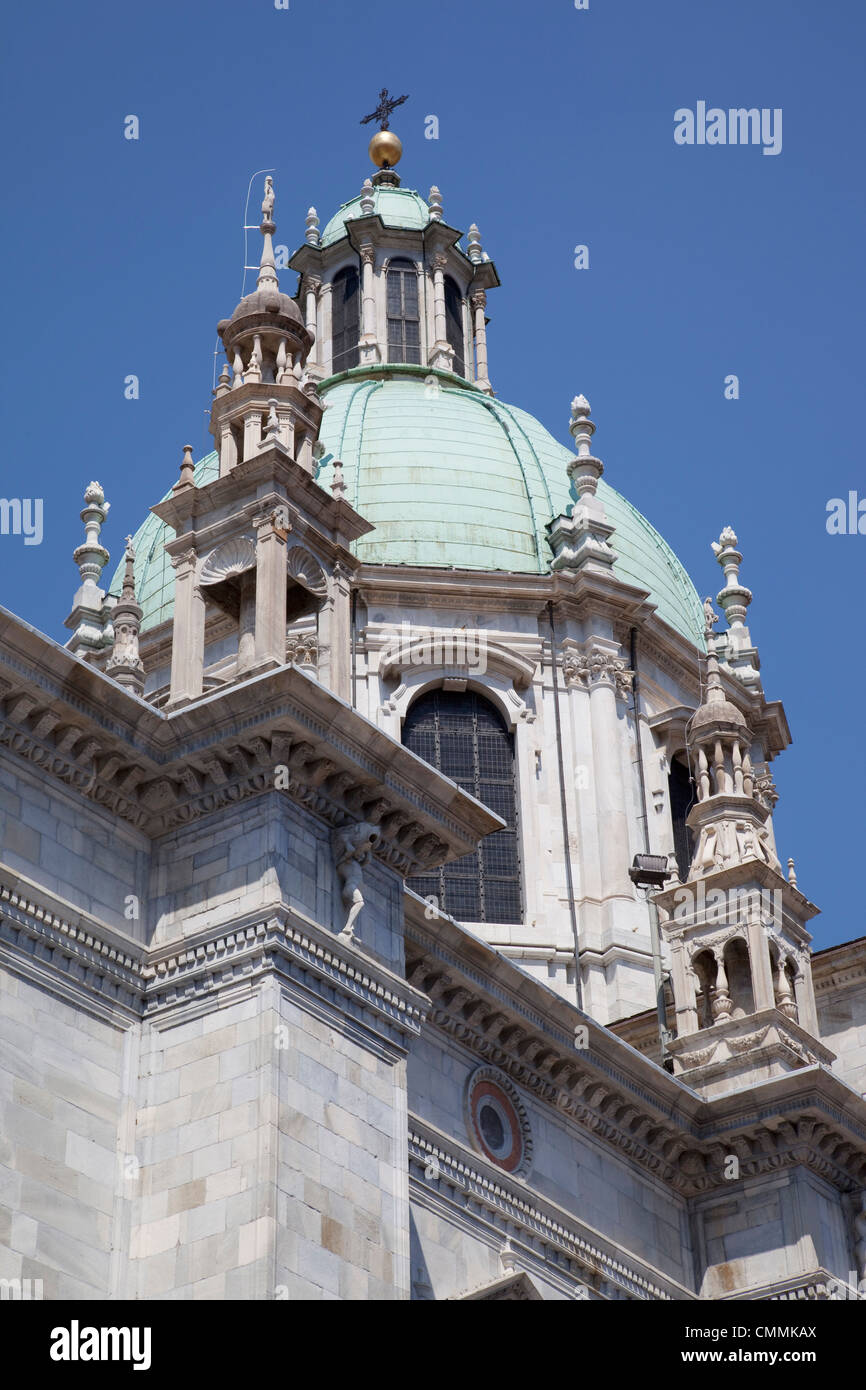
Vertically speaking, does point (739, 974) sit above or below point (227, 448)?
below

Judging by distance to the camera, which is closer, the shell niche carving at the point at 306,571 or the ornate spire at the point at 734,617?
the shell niche carving at the point at 306,571

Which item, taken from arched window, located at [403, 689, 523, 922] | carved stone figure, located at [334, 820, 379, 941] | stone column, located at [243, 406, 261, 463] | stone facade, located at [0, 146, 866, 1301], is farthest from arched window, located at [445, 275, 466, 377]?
carved stone figure, located at [334, 820, 379, 941]

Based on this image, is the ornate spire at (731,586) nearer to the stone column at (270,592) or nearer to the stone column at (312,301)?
the stone column at (312,301)

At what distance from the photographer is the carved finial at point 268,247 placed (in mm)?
28297

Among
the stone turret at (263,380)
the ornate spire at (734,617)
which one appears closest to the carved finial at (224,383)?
the stone turret at (263,380)

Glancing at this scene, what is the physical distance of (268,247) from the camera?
2919 cm

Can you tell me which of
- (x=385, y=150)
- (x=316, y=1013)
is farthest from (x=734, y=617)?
(x=316, y=1013)

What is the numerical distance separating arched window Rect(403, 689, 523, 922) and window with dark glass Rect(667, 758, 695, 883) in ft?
10.9

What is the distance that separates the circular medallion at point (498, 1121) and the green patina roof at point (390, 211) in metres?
31.7

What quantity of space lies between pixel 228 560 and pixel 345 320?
100ft

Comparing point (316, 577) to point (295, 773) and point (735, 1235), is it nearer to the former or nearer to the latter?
point (295, 773)

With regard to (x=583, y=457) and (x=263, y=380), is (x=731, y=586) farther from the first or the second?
(x=263, y=380)

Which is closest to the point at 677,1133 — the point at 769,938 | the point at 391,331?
the point at 769,938

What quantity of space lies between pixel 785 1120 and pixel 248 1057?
35.2 feet
